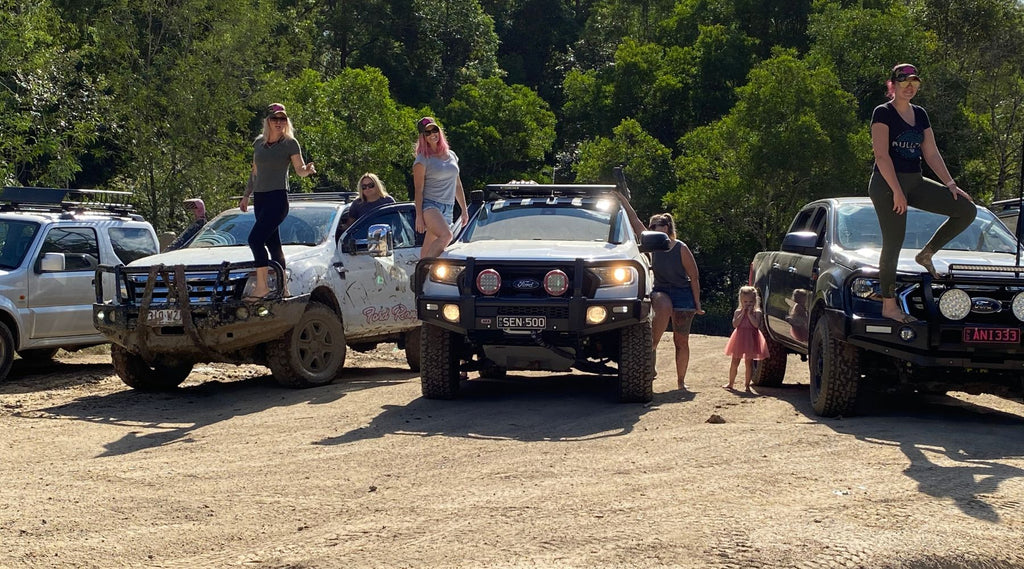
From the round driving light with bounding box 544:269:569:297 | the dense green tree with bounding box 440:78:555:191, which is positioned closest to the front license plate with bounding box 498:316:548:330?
the round driving light with bounding box 544:269:569:297

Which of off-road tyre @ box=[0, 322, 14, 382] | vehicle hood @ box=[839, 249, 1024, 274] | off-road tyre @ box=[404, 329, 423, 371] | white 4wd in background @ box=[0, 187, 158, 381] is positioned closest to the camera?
vehicle hood @ box=[839, 249, 1024, 274]

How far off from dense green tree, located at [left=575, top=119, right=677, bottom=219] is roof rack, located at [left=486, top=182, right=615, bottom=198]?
26233mm

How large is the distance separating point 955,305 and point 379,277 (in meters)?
6.10

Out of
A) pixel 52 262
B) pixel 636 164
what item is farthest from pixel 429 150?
pixel 636 164

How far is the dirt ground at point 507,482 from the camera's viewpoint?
212 inches

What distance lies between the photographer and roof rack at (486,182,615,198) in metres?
11.4

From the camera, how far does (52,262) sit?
12570 mm

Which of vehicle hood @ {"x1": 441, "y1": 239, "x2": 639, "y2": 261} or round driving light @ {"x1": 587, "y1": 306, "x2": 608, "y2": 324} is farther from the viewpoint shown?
vehicle hood @ {"x1": 441, "y1": 239, "x2": 639, "y2": 261}

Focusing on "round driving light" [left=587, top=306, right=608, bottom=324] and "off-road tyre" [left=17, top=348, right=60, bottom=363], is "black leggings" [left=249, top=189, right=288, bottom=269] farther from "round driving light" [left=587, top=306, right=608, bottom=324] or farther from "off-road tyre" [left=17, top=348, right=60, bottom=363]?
"off-road tyre" [left=17, top=348, right=60, bottom=363]

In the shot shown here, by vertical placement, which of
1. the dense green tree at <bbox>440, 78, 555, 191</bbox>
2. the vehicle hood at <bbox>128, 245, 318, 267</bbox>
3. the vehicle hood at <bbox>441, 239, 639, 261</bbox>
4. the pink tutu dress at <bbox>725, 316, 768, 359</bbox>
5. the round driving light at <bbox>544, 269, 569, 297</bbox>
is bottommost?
the pink tutu dress at <bbox>725, 316, 768, 359</bbox>

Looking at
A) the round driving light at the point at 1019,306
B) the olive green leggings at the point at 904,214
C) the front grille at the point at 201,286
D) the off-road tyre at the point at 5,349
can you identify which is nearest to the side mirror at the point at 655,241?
the olive green leggings at the point at 904,214

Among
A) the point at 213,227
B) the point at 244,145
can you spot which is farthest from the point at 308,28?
the point at 213,227

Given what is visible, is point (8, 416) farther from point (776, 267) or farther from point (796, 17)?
point (796, 17)

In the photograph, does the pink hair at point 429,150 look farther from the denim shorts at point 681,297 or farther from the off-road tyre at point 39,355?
the off-road tyre at point 39,355
